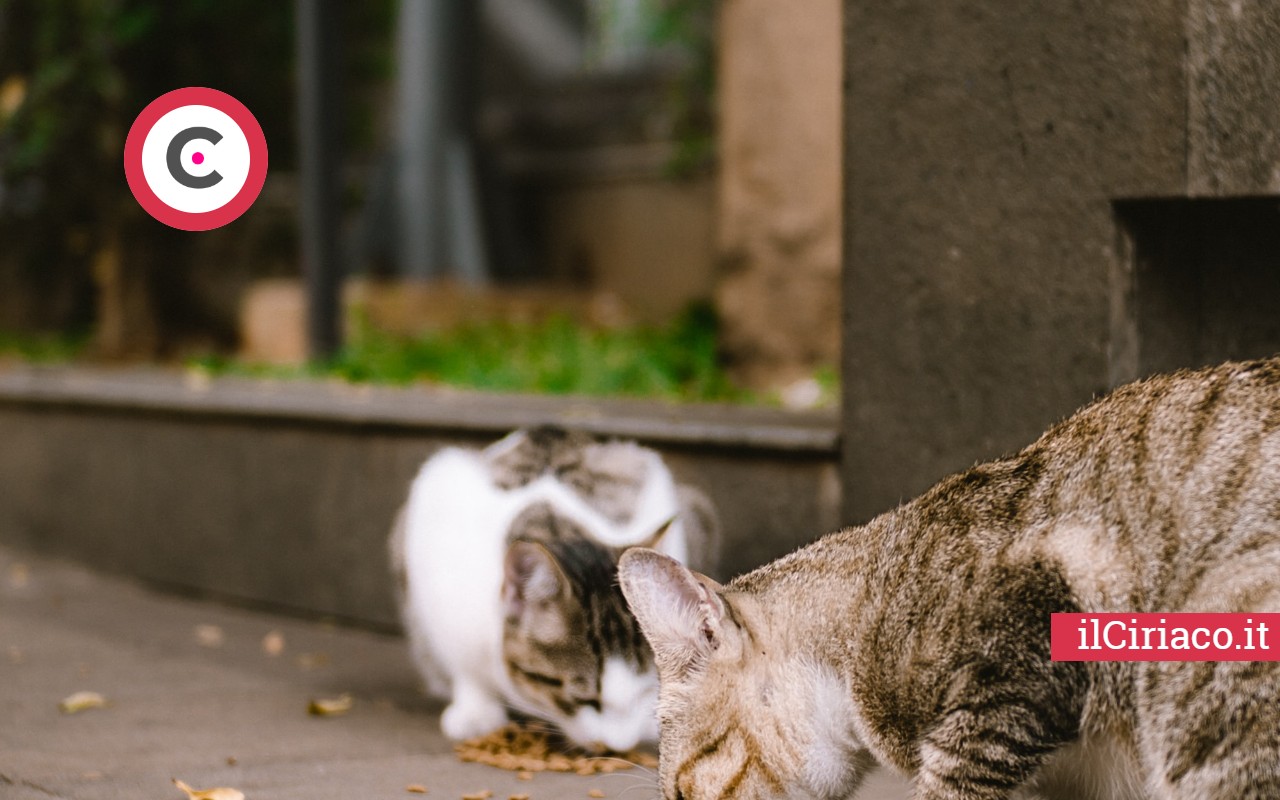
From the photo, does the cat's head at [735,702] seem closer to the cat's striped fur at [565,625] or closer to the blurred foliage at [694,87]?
the cat's striped fur at [565,625]

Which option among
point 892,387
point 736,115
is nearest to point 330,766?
point 892,387

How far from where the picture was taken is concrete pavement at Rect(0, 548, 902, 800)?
3.42 m

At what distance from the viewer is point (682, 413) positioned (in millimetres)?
5016

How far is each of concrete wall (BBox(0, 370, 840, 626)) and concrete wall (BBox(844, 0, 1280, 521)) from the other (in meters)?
0.40

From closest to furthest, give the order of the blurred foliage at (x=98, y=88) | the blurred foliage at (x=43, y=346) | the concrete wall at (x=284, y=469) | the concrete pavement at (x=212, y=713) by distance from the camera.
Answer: the concrete pavement at (x=212, y=713) < the concrete wall at (x=284, y=469) < the blurred foliage at (x=98, y=88) < the blurred foliage at (x=43, y=346)

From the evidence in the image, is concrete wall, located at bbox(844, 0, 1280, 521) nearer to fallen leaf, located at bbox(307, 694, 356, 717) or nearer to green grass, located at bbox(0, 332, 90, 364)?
fallen leaf, located at bbox(307, 694, 356, 717)

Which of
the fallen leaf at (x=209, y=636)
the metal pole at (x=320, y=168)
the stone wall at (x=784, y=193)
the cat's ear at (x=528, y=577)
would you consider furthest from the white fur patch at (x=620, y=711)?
the metal pole at (x=320, y=168)

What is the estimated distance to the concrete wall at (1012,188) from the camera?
136 inches

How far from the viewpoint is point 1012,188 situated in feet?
12.4

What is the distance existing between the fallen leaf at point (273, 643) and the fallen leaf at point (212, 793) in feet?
6.26

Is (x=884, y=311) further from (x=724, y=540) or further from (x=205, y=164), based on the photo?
(x=205, y=164)

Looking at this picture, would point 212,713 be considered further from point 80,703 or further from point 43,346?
point 43,346

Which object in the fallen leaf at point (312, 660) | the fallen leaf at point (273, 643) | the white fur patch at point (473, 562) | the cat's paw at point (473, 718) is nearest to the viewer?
the white fur patch at point (473, 562)

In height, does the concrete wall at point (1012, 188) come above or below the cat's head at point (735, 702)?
above
